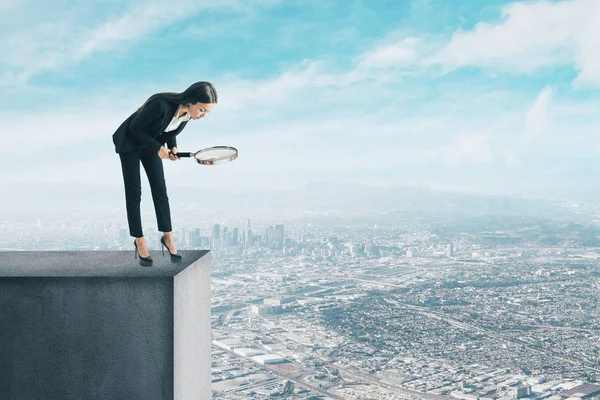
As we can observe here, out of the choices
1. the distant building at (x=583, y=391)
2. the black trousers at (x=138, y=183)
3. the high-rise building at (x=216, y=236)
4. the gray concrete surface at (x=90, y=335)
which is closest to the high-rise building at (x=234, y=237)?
the high-rise building at (x=216, y=236)

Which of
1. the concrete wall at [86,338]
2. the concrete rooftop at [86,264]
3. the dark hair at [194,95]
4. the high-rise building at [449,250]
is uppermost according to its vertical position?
the dark hair at [194,95]

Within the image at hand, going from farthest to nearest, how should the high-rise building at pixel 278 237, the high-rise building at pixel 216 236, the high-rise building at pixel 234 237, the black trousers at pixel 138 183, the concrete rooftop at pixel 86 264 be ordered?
the high-rise building at pixel 278 237
the high-rise building at pixel 234 237
the high-rise building at pixel 216 236
the black trousers at pixel 138 183
the concrete rooftop at pixel 86 264

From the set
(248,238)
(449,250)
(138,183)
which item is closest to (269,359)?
(138,183)

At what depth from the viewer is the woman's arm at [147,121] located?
9.02 ft

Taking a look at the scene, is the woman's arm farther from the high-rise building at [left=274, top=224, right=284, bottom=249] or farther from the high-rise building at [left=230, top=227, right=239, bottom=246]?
the high-rise building at [left=274, top=224, right=284, bottom=249]

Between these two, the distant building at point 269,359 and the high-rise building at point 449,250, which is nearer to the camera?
the distant building at point 269,359

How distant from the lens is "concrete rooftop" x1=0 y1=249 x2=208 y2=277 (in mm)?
2570

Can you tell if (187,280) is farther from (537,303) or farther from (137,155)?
(537,303)

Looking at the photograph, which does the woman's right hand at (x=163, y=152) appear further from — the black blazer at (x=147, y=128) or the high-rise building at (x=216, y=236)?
the high-rise building at (x=216, y=236)

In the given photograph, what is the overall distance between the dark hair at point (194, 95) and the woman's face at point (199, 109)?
0.8 inches

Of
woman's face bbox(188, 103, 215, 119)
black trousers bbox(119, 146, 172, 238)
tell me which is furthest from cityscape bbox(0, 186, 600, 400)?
woman's face bbox(188, 103, 215, 119)

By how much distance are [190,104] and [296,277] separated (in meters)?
12.6

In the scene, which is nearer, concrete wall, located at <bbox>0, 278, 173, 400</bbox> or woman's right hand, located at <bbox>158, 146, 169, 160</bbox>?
concrete wall, located at <bbox>0, 278, 173, 400</bbox>

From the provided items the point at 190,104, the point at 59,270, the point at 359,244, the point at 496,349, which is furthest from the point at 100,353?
the point at 359,244
